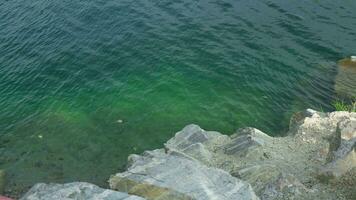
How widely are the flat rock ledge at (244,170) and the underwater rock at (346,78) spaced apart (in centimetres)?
567

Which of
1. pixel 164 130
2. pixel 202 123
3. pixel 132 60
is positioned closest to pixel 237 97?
pixel 202 123

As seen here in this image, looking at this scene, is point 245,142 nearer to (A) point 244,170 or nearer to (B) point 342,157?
(A) point 244,170

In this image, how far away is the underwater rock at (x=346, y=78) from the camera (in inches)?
1303

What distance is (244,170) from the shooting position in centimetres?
2303

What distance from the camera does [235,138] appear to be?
2733cm

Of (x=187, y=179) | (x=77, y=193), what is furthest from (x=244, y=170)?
(x=77, y=193)

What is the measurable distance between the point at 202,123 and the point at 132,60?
30.7 ft

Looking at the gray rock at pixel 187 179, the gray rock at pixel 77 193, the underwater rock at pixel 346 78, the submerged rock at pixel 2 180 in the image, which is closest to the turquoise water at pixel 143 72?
the submerged rock at pixel 2 180

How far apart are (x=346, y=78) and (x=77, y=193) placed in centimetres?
2206

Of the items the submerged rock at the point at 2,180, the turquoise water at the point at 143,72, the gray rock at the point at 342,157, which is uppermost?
the gray rock at the point at 342,157

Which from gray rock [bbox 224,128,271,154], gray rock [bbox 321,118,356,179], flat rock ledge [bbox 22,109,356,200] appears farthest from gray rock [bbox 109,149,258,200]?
gray rock [bbox 224,128,271,154]

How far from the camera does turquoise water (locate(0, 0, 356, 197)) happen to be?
30.1 m

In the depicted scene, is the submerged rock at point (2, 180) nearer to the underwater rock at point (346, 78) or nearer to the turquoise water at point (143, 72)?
the turquoise water at point (143, 72)

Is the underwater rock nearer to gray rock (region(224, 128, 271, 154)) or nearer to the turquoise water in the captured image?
the turquoise water
